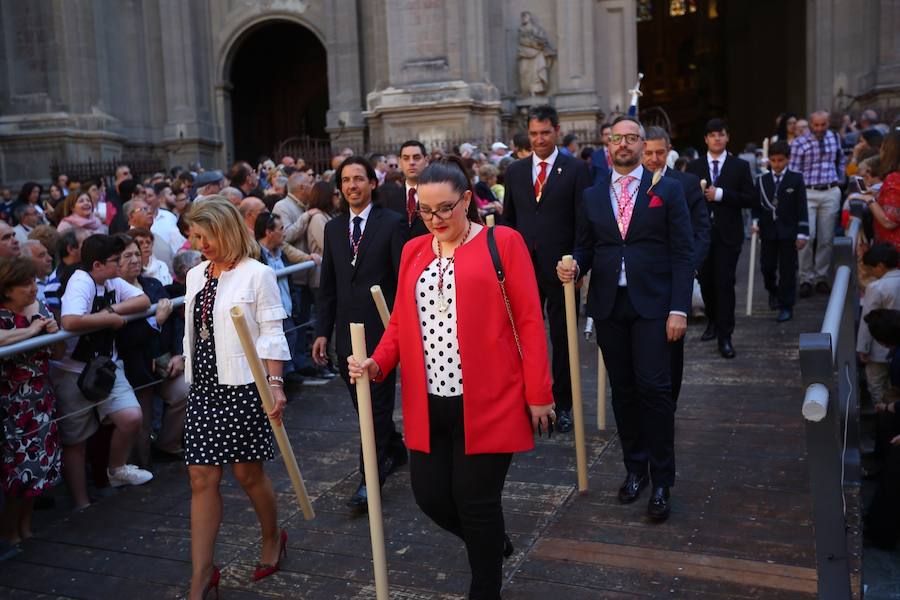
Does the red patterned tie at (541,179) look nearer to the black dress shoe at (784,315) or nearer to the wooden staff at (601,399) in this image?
the wooden staff at (601,399)

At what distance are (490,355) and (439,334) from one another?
0.82 ft

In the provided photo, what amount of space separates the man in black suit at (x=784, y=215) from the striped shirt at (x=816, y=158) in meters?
1.41

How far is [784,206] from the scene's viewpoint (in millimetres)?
10406

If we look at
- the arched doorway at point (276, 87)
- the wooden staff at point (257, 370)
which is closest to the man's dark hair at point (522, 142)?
the wooden staff at point (257, 370)

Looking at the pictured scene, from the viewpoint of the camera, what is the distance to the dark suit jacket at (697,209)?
673 centimetres

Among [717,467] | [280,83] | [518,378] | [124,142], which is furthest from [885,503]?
[280,83]

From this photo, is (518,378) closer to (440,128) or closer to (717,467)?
(717,467)

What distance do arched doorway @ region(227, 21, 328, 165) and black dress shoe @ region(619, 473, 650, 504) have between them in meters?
25.5

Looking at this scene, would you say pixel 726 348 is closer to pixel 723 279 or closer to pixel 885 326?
pixel 723 279

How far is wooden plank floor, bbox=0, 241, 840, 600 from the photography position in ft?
15.3

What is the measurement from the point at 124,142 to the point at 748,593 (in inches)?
906

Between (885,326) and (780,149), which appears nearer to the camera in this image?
(885,326)

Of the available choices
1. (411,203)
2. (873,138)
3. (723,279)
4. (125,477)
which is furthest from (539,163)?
(873,138)

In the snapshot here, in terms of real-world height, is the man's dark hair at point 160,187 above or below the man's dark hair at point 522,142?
below
